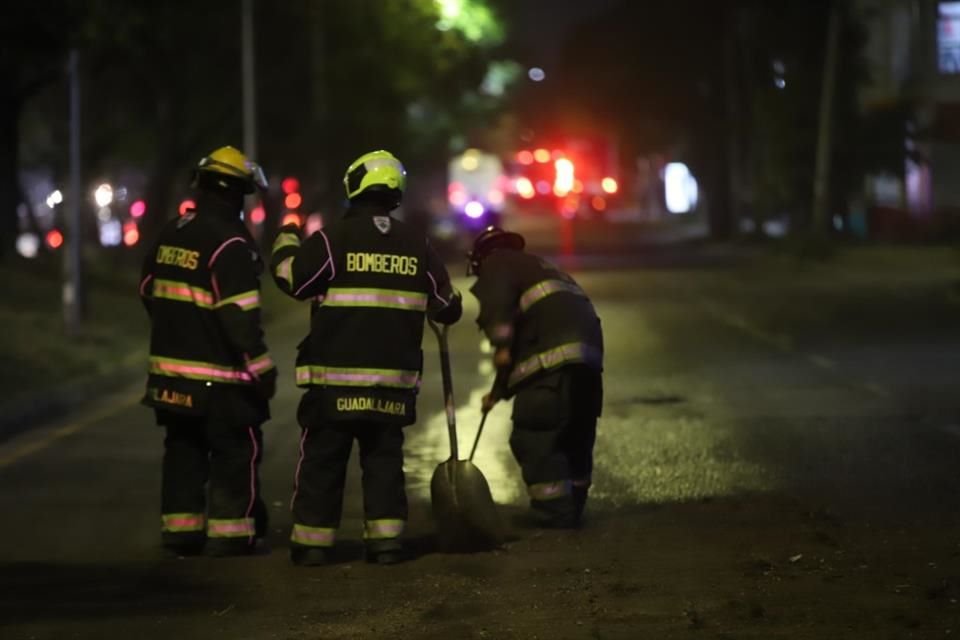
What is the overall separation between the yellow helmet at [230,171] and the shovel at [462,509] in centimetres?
119

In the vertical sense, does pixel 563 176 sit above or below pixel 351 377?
below

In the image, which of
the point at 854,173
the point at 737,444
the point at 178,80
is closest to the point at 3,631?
the point at 737,444

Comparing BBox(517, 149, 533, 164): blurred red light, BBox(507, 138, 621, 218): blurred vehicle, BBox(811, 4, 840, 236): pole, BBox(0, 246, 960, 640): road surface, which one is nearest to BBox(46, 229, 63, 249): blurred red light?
BBox(0, 246, 960, 640): road surface

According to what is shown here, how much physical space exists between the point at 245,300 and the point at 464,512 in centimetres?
134

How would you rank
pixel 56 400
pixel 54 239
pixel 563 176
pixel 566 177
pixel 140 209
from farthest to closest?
pixel 563 176
pixel 566 177
pixel 54 239
pixel 140 209
pixel 56 400

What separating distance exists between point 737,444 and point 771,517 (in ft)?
9.97

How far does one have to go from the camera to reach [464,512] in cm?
771

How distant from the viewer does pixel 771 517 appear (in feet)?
27.9

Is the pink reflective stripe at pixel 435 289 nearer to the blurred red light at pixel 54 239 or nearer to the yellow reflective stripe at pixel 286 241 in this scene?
the yellow reflective stripe at pixel 286 241

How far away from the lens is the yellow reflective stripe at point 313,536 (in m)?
7.47

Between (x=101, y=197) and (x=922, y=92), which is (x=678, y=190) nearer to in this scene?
(x=922, y=92)

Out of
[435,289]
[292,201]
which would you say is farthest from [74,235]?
[292,201]

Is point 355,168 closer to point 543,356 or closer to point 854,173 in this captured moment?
point 543,356

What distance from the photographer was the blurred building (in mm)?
46312
